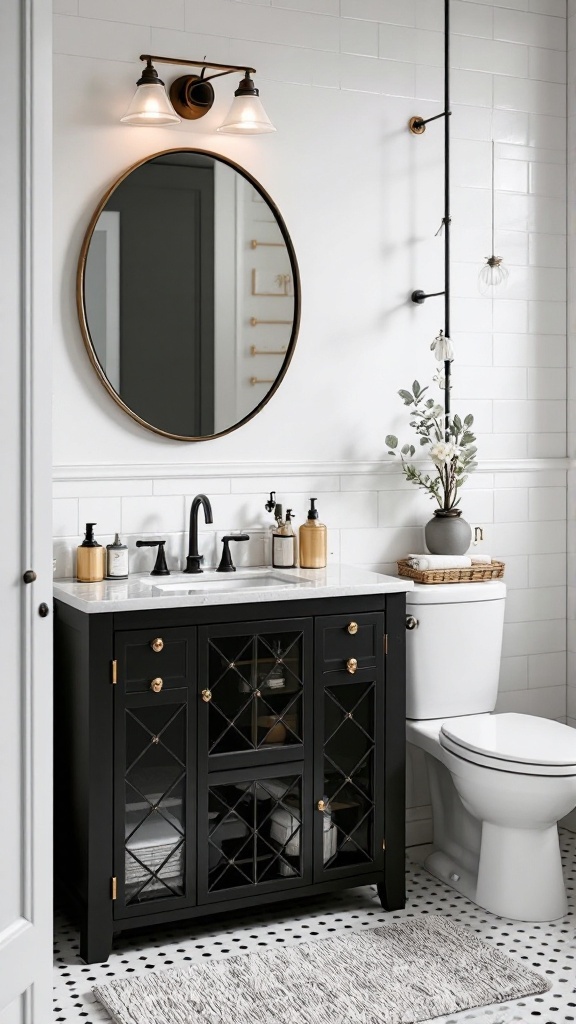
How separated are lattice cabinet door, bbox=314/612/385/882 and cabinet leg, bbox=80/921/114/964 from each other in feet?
1.87

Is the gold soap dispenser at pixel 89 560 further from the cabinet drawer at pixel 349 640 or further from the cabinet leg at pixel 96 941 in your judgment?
the cabinet leg at pixel 96 941

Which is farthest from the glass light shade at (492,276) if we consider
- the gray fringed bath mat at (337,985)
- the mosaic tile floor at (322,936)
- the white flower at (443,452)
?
the gray fringed bath mat at (337,985)

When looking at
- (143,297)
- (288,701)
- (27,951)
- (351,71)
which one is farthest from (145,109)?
(27,951)

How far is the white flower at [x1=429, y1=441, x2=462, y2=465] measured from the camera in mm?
3271

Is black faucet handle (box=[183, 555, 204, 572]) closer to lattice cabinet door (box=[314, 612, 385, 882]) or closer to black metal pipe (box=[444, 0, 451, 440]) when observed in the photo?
lattice cabinet door (box=[314, 612, 385, 882])

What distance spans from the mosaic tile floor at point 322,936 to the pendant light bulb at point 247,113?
7.10 ft

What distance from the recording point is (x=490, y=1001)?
98.3 inches

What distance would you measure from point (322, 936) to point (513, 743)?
0.71 metres

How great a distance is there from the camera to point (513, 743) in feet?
9.54

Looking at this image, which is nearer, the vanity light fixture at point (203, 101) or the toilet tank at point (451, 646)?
the vanity light fixture at point (203, 101)

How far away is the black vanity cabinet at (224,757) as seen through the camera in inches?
103

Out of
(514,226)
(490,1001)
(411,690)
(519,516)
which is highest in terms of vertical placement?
(514,226)

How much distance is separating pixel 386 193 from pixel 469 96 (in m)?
0.47

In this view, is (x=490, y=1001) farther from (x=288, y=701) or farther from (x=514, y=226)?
(x=514, y=226)
